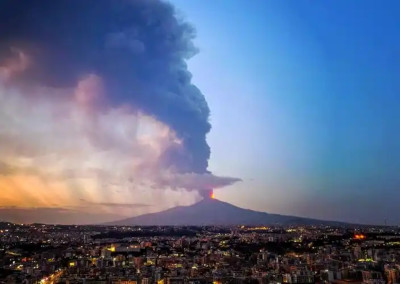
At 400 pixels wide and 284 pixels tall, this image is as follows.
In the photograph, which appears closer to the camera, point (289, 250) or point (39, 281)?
point (39, 281)

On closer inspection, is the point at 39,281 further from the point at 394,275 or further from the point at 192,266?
the point at 394,275

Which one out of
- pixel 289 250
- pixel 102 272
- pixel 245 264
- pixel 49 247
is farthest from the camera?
pixel 49 247

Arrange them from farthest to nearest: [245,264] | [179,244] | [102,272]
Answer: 1. [179,244]
2. [245,264]
3. [102,272]

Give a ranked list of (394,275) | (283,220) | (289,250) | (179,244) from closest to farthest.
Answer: (394,275), (289,250), (179,244), (283,220)

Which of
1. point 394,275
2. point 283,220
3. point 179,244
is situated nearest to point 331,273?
point 394,275

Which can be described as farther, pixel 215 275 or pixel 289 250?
pixel 289 250

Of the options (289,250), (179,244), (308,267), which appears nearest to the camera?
(308,267)

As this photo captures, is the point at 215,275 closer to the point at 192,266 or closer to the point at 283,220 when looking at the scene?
the point at 192,266

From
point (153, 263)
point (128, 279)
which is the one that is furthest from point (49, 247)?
point (128, 279)
